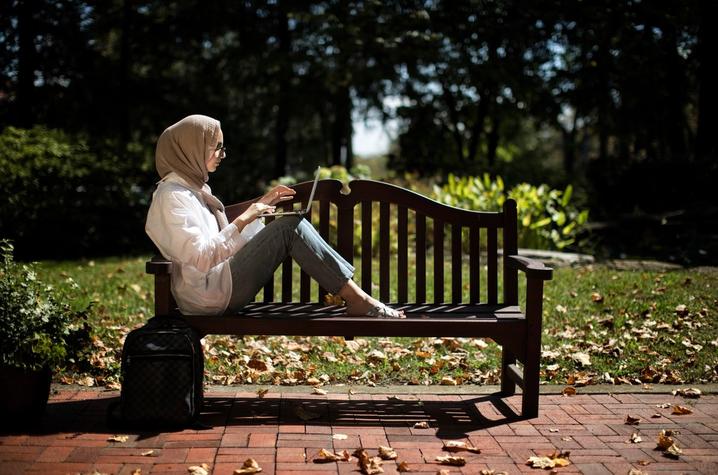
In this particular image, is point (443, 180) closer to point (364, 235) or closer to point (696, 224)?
point (696, 224)

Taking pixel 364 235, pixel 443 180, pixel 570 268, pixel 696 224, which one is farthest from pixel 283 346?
pixel 443 180

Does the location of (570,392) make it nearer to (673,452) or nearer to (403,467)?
(673,452)

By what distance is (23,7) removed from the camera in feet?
57.1

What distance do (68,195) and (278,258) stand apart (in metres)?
8.42

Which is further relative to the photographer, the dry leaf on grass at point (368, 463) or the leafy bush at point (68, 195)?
the leafy bush at point (68, 195)

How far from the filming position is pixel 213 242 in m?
4.37

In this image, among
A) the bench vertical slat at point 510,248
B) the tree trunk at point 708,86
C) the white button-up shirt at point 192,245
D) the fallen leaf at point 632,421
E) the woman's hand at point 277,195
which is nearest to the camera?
the white button-up shirt at point 192,245

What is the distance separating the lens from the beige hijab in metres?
4.50

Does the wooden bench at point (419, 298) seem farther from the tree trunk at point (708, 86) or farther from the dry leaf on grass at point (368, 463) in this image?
the tree trunk at point (708, 86)

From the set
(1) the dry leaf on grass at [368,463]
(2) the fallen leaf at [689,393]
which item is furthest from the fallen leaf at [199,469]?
(2) the fallen leaf at [689,393]

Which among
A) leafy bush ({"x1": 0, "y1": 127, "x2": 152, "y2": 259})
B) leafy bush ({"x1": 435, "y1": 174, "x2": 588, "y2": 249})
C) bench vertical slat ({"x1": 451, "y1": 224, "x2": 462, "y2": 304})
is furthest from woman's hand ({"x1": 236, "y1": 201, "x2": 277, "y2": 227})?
leafy bush ({"x1": 0, "y1": 127, "x2": 152, "y2": 259})

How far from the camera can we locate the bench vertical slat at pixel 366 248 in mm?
5168

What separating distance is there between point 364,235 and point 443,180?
11742 mm

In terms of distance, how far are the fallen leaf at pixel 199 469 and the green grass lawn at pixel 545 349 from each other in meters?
1.65
